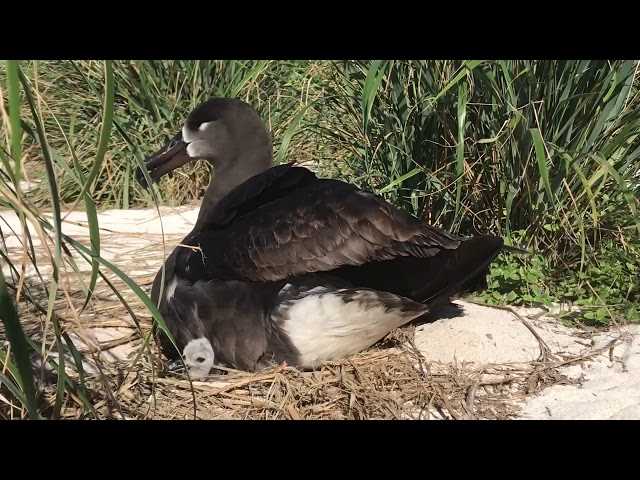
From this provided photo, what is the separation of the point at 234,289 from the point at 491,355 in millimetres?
966

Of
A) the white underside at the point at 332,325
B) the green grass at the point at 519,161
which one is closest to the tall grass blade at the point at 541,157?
the green grass at the point at 519,161

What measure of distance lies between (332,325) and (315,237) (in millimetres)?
308

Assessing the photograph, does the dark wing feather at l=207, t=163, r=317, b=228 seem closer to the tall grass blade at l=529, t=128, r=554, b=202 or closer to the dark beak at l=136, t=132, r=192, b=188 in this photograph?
the dark beak at l=136, t=132, r=192, b=188

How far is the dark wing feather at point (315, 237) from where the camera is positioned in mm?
2564

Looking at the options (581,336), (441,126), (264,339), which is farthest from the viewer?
(441,126)

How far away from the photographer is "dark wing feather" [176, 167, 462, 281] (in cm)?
256

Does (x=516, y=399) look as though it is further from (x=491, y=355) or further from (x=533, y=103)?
(x=533, y=103)

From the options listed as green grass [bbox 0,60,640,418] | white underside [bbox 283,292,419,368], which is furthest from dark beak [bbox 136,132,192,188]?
white underside [bbox 283,292,419,368]

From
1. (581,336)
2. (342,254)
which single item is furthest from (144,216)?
(581,336)

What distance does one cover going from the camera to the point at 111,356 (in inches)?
111

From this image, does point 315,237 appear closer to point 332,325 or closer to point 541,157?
point 332,325

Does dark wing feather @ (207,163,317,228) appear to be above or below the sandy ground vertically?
above

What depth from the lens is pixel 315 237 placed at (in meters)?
2.59

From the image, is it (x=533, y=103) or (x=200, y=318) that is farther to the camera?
(x=533, y=103)
